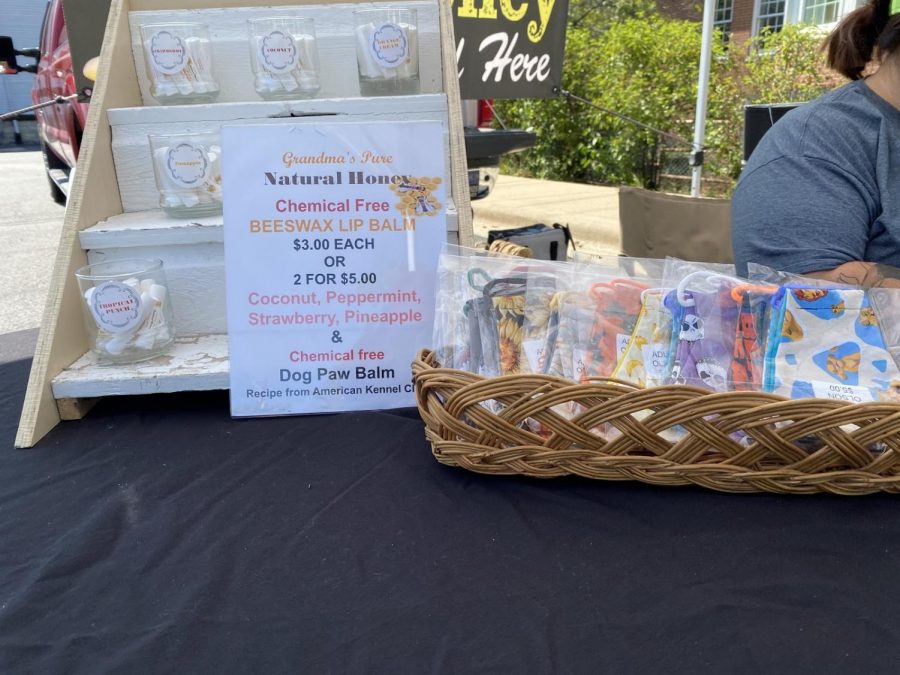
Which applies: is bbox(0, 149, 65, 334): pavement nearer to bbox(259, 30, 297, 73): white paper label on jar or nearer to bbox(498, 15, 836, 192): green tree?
bbox(259, 30, 297, 73): white paper label on jar

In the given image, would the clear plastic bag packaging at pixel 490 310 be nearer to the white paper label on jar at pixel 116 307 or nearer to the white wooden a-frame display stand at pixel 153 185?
the white wooden a-frame display stand at pixel 153 185

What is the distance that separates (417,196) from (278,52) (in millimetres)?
430

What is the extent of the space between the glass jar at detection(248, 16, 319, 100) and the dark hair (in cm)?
106

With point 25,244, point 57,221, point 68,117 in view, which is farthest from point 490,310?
point 57,221

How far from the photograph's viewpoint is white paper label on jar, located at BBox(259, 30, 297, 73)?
130 cm

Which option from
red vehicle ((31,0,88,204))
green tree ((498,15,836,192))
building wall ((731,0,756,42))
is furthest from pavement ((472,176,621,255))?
building wall ((731,0,756,42))

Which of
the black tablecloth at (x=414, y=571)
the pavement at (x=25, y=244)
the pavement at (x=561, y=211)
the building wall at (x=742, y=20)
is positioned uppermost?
the building wall at (x=742, y=20)

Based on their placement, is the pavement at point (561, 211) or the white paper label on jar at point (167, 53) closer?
the white paper label on jar at point (167, 53)

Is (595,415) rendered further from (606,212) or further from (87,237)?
(606,212)

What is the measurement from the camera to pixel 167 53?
1.30 m

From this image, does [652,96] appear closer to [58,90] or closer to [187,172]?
[58,90]

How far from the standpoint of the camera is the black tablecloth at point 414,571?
0.63 meters

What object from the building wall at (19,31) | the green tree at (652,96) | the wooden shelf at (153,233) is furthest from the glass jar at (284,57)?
the building wall at (19,31)

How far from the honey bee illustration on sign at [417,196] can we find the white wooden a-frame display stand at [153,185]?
0.07 m
